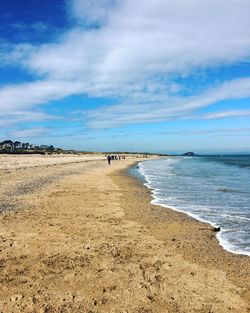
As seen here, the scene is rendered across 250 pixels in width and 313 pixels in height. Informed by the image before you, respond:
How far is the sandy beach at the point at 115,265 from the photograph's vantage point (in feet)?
24.1

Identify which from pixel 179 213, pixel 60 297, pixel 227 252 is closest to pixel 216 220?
pixel 179 213

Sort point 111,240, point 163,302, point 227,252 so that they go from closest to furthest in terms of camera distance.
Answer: point 163,302 → point 227,252 → point 111,240

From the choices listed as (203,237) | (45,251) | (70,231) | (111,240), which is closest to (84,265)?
(45,251)

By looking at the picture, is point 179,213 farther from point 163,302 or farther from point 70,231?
point 163,302

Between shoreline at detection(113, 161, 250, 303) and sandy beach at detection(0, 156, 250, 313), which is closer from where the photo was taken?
sandy beach at detection(0, 156, 250, 313)

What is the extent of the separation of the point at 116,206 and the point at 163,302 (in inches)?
448

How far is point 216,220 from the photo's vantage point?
51.6 feet

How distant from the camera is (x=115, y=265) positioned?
941cm

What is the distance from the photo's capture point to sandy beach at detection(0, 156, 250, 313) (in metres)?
7.34

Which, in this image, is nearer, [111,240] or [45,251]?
[45,251]

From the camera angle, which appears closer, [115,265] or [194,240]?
[115,265]

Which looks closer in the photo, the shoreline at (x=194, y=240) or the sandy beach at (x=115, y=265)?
the sandy beach at (x=115, y=265)

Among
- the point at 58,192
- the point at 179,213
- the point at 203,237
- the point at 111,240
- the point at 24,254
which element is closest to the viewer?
the point at 24,254

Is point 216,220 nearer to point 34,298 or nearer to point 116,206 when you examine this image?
point 116,206
